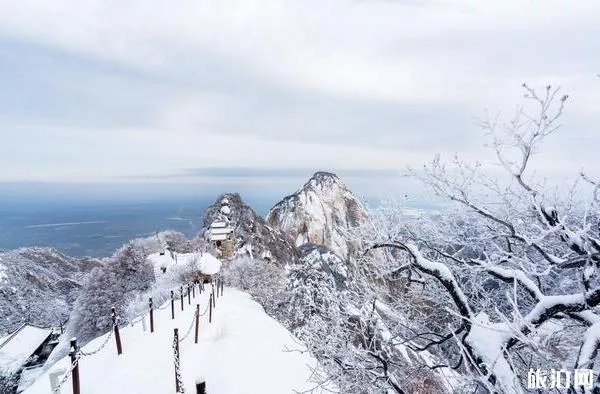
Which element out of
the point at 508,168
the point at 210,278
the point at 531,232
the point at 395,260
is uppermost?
the point at 508,168

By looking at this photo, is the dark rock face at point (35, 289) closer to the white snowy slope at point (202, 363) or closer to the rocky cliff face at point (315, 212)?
the rocky cliff face at point (315, 212)

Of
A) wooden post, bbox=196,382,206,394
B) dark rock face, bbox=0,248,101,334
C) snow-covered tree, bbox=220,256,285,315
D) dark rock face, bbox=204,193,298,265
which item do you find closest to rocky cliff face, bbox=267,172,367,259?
dark rock face, bbox=204,193,298,265

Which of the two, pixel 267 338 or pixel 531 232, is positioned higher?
pixel 531 232

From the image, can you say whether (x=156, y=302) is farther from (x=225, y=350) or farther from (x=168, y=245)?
(x=168, y=245)

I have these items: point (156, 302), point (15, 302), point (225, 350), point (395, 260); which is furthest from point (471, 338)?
point (15, 302)

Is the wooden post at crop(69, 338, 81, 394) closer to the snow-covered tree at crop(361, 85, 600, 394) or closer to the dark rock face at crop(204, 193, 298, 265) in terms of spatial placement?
the snow-covered tree at crop(361, 85, 600, 394)

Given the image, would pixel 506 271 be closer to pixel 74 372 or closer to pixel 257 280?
pixel 74 372

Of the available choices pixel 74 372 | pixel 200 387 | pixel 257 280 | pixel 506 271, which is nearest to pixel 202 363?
pixel 74 372
